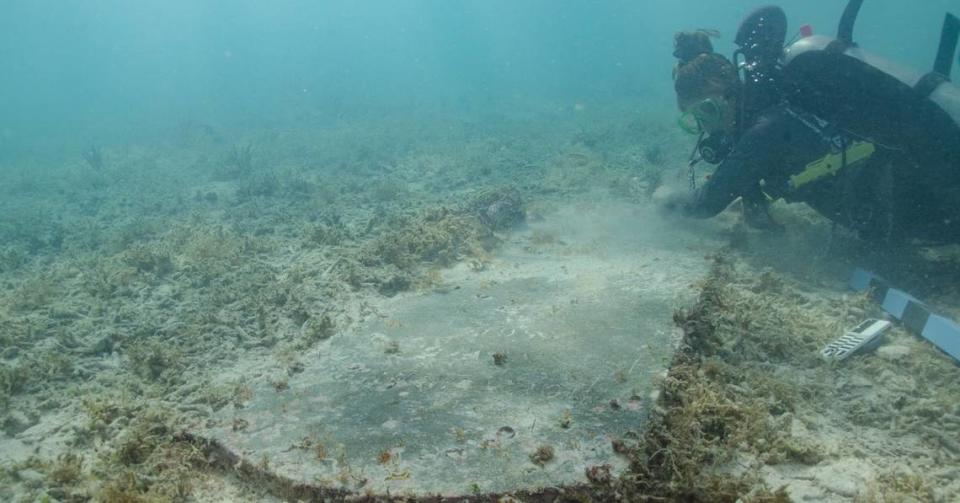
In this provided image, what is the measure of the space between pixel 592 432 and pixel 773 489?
3.38ft

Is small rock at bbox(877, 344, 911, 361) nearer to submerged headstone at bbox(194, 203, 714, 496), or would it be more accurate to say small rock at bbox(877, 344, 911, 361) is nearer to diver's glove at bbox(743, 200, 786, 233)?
submerged headstone at bbox(194, 203, 714, 496)

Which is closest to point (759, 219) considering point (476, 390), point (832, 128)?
point (832, 128)

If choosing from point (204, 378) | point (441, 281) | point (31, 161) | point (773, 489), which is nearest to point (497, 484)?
point (773, 489)

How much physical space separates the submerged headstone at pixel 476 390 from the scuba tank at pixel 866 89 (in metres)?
2.44

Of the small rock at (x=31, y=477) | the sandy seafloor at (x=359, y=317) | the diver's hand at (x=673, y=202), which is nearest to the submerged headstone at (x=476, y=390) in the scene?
the sandy seafloor at (x=359, y=317)

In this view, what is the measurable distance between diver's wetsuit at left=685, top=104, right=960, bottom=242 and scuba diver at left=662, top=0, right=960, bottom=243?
12 millimetres

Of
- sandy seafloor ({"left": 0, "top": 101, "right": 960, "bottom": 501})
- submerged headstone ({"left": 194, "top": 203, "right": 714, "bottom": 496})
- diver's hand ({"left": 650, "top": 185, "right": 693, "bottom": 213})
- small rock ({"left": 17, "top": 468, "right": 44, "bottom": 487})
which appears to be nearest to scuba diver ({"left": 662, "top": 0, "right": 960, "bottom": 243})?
sandy seafloor ({"left": 0, "top": 101, "right": 960, "bottom": 501})

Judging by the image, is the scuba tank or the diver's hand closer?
the scuba tank

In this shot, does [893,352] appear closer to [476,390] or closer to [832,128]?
[832,128]

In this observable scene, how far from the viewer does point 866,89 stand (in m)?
5.35

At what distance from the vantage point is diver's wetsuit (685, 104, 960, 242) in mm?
5531

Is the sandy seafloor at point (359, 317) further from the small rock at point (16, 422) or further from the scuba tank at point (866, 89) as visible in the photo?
the scuba tank at point (866, 89)

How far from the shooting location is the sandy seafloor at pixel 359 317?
10.2ft

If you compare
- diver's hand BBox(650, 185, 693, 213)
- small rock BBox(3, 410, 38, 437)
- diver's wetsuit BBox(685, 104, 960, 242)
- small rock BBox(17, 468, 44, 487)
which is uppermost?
diver's wetsuit BBox(685, 104, 960, 242)
